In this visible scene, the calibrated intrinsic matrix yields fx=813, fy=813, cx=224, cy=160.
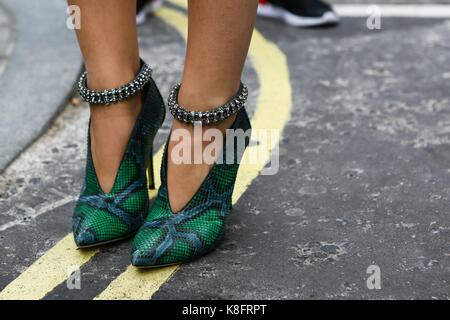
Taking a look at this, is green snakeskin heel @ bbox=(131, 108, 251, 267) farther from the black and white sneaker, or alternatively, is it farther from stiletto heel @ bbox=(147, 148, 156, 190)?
the black and white sneaker

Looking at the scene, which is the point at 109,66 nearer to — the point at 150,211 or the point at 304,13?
the point at 150,211

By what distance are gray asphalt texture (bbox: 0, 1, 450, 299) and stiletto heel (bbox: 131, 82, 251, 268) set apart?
5 cm

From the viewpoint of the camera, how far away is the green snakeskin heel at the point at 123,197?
2053 mm

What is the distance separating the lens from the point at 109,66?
206 cm

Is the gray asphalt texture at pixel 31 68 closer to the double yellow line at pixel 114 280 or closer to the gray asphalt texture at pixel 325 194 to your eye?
the gray asphalt texture at pixel 325 194

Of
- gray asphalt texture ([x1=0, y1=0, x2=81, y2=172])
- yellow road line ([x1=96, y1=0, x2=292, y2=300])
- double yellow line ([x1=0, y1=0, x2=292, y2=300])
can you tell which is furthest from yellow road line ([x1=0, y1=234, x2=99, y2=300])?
gray asphalt texture ([x1=0, y1=0, x2=81, y2=172])

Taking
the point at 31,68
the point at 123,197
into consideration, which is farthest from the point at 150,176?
the point at 31,68

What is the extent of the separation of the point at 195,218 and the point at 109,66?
443 mm

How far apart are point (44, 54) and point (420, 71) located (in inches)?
61.1

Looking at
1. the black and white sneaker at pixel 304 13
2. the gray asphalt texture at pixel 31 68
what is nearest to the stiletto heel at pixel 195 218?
the gray asphalt texture at pixel 31 68
